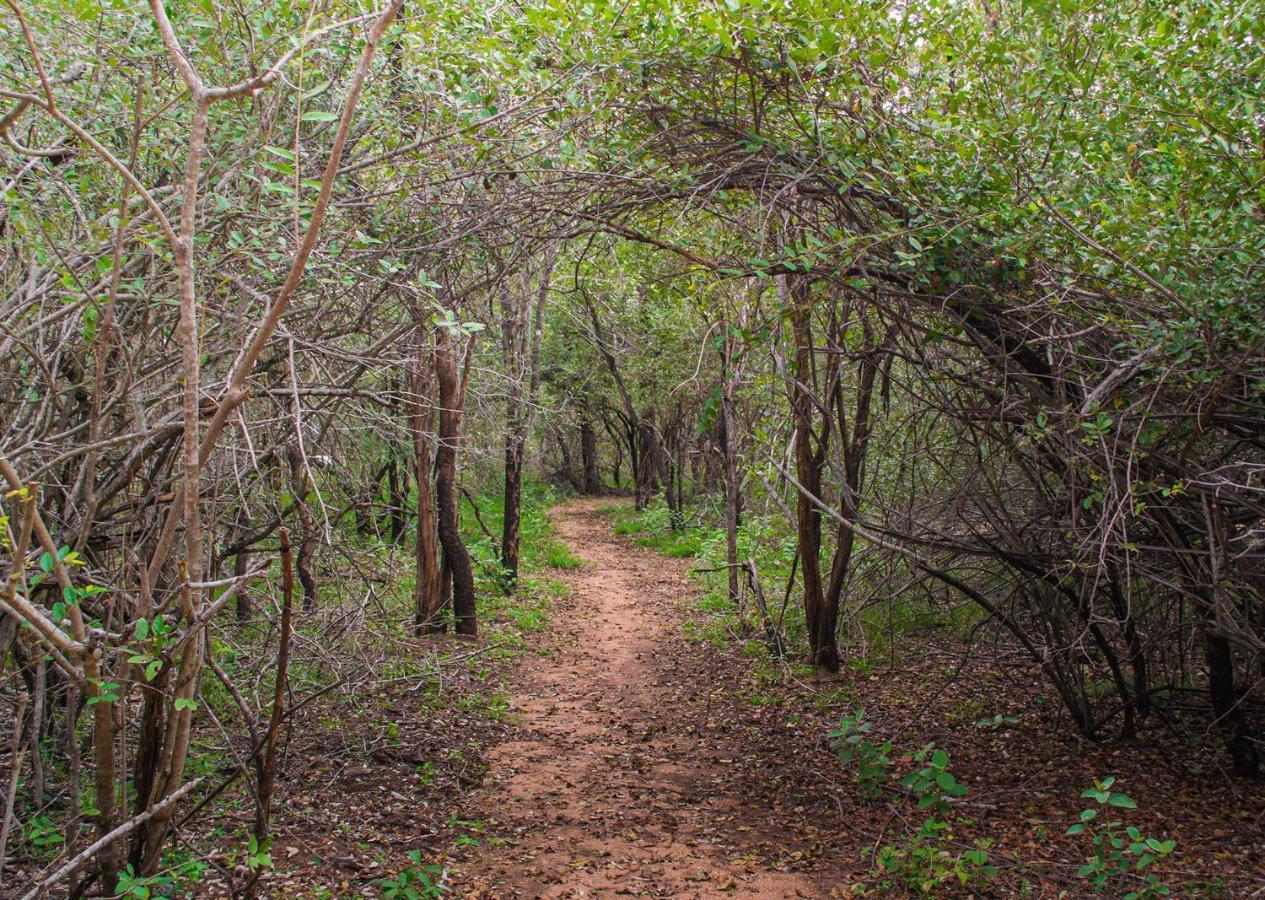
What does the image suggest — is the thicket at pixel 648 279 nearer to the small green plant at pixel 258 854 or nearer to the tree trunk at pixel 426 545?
the small green plant at pixel 258 854

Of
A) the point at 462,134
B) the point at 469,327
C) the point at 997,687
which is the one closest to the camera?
the point at 469,327

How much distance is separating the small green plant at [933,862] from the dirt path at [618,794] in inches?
14.4

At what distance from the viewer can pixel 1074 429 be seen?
4.27 meters

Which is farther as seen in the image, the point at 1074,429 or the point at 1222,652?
the point at 1222,652

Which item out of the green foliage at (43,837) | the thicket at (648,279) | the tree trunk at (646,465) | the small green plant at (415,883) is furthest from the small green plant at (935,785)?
the tree trunk at (646,465)

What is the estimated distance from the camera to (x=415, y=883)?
4434 millimetres

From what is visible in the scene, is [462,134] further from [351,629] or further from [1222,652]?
[1222,652]

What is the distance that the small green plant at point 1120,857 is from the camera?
367 centimetres

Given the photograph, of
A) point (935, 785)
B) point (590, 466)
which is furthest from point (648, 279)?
point (590, 466)

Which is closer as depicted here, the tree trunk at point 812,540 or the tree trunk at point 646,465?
the tree trunk at point 812,540

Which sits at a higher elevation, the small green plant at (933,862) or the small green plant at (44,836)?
the small green plant at (44,836)

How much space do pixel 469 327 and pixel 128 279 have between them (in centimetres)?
133

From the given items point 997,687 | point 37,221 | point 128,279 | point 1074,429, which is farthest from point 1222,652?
point 37,221

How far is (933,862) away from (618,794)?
7.15 feet
